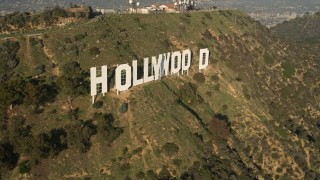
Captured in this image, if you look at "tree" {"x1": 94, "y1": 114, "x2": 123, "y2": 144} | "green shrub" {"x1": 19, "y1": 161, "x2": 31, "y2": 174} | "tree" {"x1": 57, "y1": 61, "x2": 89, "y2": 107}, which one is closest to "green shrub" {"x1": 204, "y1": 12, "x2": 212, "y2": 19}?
"tree" {"x1": 57, "y1": 61, "x2": 89, "y2": 107}

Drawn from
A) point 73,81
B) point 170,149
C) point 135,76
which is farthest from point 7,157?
point 135,76

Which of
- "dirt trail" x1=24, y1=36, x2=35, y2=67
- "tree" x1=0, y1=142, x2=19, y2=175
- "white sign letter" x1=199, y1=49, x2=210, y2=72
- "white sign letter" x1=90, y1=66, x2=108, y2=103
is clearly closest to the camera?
"tree" x1=0, y1=142, x2=19, y2=175

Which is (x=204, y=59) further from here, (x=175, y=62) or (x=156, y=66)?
(x=156, y=66)

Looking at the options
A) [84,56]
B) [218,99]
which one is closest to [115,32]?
[84,56]

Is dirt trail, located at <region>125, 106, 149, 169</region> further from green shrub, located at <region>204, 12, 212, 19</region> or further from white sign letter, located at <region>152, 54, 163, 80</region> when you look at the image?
green shrub, located at <region>204, 12, 212, 19</region>

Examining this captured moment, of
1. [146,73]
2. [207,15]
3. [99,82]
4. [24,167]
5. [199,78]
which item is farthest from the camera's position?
[207,15]

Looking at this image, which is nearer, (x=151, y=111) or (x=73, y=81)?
(x=73, y=81)

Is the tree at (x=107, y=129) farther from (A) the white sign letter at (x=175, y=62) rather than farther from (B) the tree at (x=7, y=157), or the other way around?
(A) the white sign letter at (x=175, y=62)
